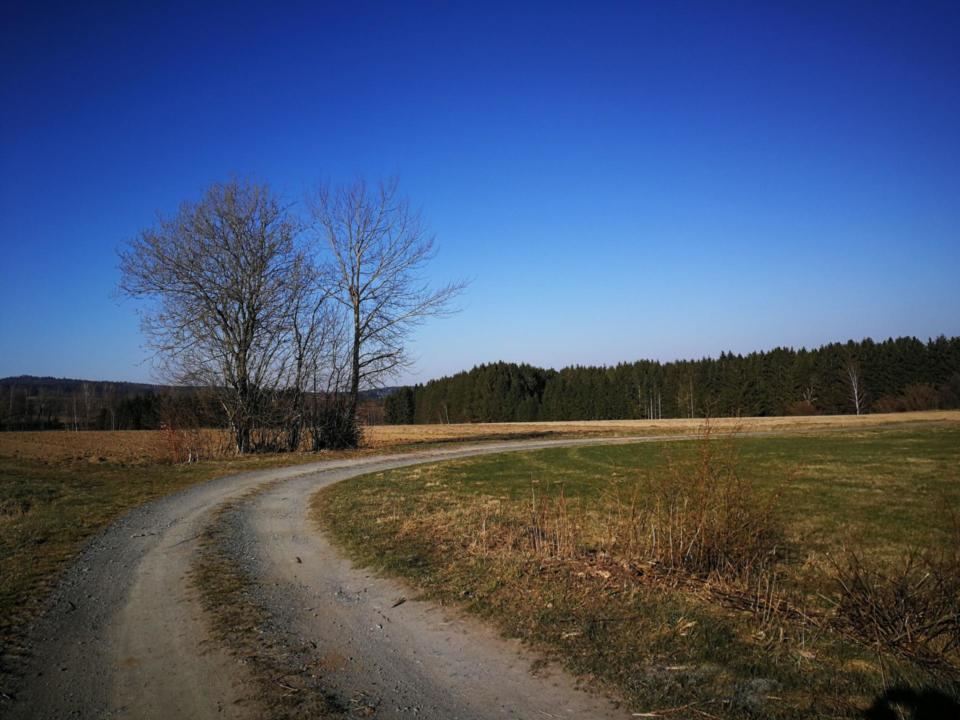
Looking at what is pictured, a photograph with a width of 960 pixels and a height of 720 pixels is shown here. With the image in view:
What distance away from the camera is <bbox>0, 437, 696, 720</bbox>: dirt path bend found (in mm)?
4051

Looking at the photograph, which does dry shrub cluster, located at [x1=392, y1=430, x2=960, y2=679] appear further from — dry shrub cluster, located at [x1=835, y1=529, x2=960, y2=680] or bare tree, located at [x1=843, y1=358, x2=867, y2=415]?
bare tree, located at [x1=843, y1=358, x2=867, y2=415]

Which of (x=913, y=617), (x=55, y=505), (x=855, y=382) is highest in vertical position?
(x=855, y=382)

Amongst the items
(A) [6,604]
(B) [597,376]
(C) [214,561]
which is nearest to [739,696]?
(C) [214,561]

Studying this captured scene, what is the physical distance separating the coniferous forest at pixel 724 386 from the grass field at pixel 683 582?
1976 inches

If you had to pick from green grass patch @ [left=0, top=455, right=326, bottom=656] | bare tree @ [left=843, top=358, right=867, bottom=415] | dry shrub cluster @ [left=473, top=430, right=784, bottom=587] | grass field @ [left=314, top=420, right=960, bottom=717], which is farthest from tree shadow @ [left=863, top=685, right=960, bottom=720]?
bare tree @ [left=843, top=358, right=867, bottom=415]

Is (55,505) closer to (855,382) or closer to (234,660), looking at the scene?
(234,660)

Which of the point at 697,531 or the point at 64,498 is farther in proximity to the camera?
the point at 64,498

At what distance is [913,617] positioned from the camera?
504cm

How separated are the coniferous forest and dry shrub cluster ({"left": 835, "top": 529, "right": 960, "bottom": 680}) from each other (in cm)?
5544

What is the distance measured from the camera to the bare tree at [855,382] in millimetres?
76750

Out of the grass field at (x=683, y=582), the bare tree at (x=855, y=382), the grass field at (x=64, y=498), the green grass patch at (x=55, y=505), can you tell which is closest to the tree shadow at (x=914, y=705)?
the grass field at (x=683, y=582)

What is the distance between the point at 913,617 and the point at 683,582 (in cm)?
219

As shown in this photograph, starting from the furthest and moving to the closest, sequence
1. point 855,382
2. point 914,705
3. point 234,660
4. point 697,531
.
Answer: point 855,382
point 697,531
point 234,660
point 914,705

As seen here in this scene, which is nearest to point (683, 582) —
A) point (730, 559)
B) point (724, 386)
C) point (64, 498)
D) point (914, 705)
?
point (730, 559)
